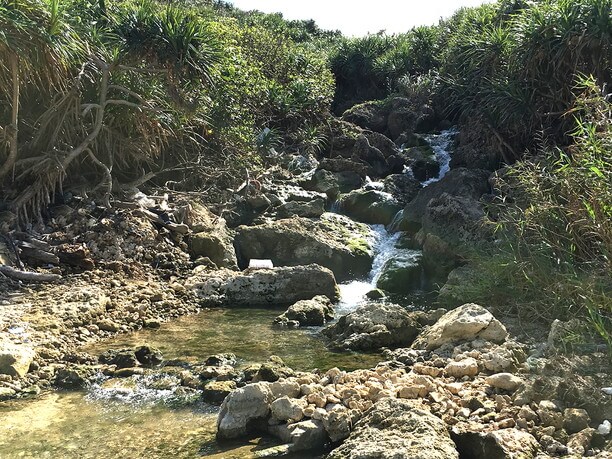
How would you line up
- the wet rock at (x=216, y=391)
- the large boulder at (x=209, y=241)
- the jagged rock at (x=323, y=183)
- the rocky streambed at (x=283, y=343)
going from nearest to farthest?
the rocky streambed at (x=283, y=343)
the wet rock at (x=216, y=391)
the large boulder at (x=209, y=241)
the jagged rock at (x=323, y=183)

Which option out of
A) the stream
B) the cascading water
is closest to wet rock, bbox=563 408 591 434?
the stream

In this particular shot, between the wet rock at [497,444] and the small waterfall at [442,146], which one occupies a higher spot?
the small waterfall at [442,146]

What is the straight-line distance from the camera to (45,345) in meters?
7.66

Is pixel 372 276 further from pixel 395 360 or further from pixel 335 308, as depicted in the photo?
pixel 395 360

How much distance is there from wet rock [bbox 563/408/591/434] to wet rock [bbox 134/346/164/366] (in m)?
4.38

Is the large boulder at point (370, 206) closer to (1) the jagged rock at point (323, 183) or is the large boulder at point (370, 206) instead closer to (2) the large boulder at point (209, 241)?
(1) the jagged rock at point (323, 183)

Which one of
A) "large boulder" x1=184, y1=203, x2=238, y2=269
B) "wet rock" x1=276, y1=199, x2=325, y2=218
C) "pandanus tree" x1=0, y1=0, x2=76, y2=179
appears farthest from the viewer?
"wet rock" x1=276, y1=199, x2=325, y2=218

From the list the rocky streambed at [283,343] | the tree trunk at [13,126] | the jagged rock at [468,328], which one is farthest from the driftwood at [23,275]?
the jagged rock at [468,328]

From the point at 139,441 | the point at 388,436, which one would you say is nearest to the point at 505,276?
the point at 388,436

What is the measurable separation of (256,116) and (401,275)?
7.46 meters

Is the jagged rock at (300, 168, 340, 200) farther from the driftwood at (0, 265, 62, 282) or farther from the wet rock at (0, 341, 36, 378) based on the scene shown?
the wet rock at (0, 341, 36, 378)

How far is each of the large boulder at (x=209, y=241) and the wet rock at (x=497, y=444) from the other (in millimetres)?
7678

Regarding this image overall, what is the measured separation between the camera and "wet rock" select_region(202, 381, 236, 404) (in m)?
6.38

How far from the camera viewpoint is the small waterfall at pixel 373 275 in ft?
37.3
